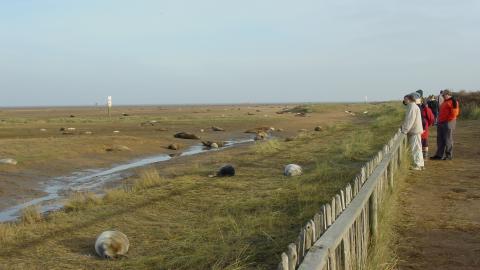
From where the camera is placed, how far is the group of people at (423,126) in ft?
36.9

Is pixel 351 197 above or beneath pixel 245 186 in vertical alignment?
above

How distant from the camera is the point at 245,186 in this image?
10133mm

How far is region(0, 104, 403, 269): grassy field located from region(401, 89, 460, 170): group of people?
1.42 m

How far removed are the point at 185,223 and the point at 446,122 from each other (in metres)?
8.42

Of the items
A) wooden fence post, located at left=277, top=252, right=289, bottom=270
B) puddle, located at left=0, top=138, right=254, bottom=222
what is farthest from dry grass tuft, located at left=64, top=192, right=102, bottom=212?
wooden fence post, located at left=277, top=252, right=289, bottom=270

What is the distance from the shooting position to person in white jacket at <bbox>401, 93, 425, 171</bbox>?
36.5 ft

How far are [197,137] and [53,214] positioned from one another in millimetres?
16947

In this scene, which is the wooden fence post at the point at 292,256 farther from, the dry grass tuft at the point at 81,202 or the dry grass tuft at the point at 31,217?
the dry grass tuft at the point at 81,202

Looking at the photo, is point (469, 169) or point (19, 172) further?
point (19, 172)

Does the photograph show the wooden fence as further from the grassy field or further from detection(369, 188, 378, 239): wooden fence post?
the grassy field

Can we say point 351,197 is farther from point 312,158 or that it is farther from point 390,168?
point 312,158

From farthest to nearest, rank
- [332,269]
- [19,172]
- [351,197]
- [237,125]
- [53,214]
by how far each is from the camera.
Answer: [237,125] → [19,172] → [53,214] → [351,197] → [332,269]

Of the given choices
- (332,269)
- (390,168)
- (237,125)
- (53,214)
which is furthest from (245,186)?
(237,125)

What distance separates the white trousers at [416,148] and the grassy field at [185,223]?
1302 millimetres
